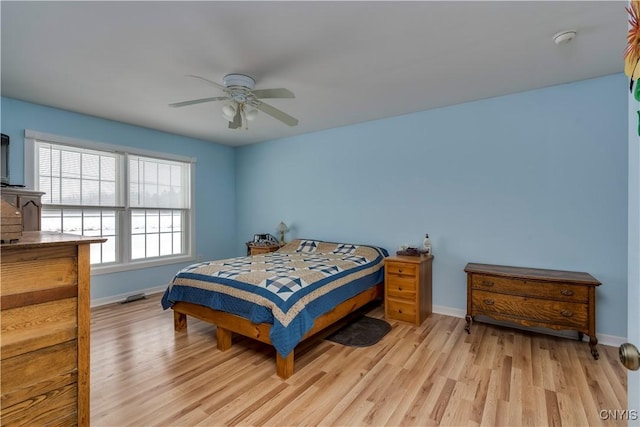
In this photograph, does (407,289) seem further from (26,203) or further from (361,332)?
(26,203)

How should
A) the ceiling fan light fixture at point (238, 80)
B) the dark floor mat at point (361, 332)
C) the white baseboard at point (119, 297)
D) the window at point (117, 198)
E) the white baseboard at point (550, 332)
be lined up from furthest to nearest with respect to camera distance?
the white baseboard at point (119, 297) → the window at point (117, 198) → the dark floor mat at point (361, 332) → the white baseboard at point (550, 332) → the ceiling fan light fixture at point (238, 80)

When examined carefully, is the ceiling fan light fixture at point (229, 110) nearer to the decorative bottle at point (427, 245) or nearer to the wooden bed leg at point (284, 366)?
the wooden bed leg at point (284, 366)

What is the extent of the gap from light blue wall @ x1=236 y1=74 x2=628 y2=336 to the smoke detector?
101cm

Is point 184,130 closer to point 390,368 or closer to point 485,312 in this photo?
point 390,368

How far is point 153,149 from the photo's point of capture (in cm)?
449

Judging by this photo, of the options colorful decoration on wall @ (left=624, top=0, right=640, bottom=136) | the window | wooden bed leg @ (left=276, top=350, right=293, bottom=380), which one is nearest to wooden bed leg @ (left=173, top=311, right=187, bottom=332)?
wooden bed leg @ (left=276, top=350, right=293, bottom=380)

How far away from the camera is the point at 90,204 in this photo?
3885 mm

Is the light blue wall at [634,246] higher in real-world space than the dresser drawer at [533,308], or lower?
higher

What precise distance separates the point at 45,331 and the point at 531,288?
3.42 meters

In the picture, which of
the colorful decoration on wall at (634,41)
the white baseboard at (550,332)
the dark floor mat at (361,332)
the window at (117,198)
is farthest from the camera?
the window at (117,198)

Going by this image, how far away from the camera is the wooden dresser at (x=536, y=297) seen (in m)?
2.53

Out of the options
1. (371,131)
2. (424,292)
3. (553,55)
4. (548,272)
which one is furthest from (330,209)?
(553,55)

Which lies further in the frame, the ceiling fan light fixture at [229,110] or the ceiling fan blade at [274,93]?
the ceiling fan light fixture at [229,110]

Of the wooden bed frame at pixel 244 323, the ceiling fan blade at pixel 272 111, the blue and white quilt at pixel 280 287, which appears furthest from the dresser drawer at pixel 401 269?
the ceiling fan blade at pixel 272 111
